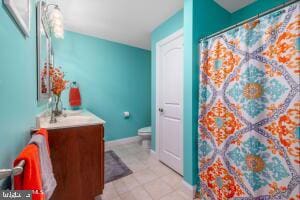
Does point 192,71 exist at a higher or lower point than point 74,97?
higher

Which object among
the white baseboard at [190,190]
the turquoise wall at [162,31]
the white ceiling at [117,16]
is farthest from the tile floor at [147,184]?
the white ceiling at [117,16]

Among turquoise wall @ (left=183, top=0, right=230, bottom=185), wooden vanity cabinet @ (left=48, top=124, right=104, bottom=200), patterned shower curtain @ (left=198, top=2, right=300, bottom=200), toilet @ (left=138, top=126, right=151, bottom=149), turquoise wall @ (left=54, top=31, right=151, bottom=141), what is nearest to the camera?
patterned shower curtain @ (left=198, top=2, right=300, bottom=200)

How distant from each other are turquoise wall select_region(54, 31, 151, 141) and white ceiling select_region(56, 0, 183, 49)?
0.29 metres

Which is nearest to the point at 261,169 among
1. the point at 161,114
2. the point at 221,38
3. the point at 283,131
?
the point at 283,131

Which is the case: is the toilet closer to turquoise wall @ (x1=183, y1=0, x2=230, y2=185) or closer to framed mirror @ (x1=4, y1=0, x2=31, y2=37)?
turquoise wall @ (x1=183, y1=0, x2=230, y2=185)

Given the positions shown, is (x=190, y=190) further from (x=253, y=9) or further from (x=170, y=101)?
(x=253, y=9)

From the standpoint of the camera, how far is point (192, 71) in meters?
1.59

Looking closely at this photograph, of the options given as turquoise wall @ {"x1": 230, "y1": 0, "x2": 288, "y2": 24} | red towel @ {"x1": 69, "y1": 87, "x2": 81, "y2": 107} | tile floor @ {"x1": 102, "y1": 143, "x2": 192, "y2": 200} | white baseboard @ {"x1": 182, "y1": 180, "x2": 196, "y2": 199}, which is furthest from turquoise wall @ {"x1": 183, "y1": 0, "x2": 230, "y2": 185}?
red towel @ {"x1": 69, "y1": 87, "x2": 81, "y2": 107}

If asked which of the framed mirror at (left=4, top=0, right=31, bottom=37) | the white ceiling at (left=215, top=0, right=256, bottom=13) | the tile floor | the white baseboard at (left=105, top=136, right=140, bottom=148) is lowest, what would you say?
the tile floor

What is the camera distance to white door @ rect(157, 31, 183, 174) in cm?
196

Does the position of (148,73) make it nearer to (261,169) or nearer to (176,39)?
(176,39)

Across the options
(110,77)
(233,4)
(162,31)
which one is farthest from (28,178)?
(110,77)

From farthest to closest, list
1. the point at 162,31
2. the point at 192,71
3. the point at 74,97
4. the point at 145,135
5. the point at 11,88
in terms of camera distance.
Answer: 1. the point at 145,135
2. the point at 74,97
3. the point at 162,31
4. the point at 192,71
5. the point at 11,88

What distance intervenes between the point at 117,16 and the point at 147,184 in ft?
7.82
